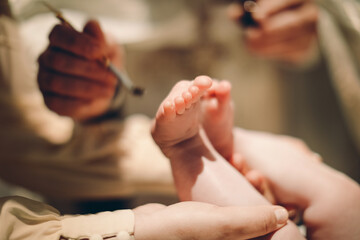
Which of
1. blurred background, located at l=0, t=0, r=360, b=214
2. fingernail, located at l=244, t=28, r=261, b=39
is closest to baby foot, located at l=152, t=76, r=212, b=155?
blurred background, located at l=0, t=0, r=360, b=214

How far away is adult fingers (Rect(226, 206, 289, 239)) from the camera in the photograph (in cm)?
32

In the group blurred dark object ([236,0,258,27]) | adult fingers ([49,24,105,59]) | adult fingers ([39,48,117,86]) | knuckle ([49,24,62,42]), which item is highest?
blurred dark object ([236,0,258,27])

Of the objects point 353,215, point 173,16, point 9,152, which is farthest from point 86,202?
point 173,16

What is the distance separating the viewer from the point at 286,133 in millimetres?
1034

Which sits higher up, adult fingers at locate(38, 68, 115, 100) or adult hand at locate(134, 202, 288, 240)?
adult fingers at locate(38, 68, 115, 100)

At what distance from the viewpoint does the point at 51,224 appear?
1.05 feet

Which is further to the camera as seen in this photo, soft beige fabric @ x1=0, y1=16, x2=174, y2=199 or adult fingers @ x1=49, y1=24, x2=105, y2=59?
soft beige fabric @ x1=0, y1=16, x2=174, y2=199

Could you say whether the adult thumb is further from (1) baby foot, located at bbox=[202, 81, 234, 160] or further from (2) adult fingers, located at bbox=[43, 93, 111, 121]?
(2) adult fingers, located at bbox=[43, 93, 111, 121]

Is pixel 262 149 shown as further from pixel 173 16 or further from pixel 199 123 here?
pixel 173 16

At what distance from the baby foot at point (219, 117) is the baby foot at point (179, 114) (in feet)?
0.12

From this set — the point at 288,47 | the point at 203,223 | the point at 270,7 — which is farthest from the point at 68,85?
the point at 288,47

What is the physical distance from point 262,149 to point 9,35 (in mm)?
480

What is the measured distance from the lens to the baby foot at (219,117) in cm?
42

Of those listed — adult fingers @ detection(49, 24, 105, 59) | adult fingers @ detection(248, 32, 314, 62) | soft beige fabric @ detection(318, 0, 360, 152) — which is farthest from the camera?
adult fingers @ detection(248, 32, 314, 62)
